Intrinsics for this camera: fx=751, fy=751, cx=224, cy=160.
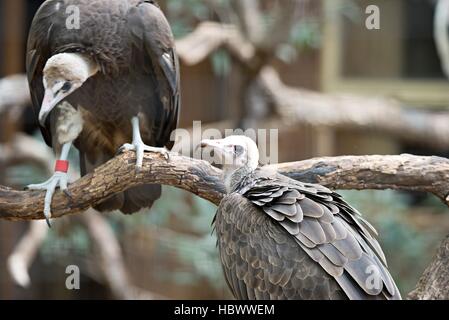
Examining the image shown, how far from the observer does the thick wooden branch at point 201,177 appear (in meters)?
1.63

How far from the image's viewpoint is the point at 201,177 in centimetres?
163

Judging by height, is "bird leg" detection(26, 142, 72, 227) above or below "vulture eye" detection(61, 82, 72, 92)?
below

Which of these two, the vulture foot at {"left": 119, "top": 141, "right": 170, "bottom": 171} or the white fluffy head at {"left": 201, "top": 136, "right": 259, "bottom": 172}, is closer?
the white fluffy head at {"left": 201, "top": 136, "right": 259, "bottom": 172}

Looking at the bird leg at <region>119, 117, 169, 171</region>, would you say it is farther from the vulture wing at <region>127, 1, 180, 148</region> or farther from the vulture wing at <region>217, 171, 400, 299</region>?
the vulture wing at <region>217, 171, 400, 299</region>

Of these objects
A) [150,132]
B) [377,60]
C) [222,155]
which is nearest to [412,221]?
[377,60]

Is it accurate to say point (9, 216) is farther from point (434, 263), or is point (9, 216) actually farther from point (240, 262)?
point (434, 263)

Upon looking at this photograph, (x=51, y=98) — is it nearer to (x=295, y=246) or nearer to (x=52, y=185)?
(x=52, y=185)

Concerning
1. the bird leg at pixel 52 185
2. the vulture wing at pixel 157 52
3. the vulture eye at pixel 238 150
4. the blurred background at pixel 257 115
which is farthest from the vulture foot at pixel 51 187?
the blurred background at pixel 257 115

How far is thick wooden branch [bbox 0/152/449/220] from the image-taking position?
1.63 metres

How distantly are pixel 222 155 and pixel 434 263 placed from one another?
0.49 meters

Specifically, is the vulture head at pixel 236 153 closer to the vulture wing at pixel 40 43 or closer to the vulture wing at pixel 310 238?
the vulture wing at pixel 310 238

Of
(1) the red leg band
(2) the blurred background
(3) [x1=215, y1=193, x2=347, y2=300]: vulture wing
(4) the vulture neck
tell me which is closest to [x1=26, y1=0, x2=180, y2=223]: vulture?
(1) the red leg band

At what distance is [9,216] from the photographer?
1.69m

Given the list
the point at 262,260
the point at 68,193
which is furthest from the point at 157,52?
the point at 262,260
